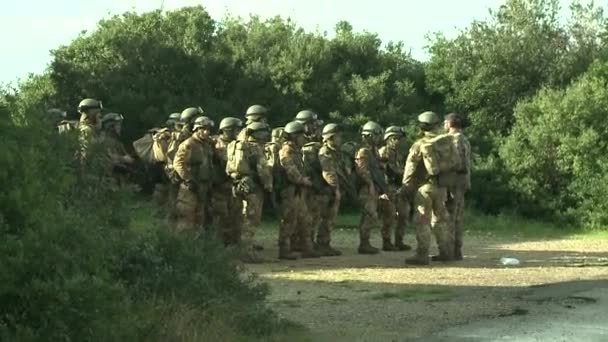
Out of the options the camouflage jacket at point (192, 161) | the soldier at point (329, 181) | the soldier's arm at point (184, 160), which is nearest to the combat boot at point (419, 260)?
the soldier at point (329, 181)

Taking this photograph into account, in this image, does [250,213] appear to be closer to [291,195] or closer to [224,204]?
[224,204]

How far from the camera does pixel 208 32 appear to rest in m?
41.7

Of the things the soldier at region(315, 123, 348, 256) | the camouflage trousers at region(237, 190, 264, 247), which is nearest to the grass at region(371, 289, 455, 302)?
the camouflage trousers at region(237, 190, 264, 247)

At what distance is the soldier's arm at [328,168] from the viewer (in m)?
19.9

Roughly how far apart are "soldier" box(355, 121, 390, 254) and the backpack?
7.12 feet

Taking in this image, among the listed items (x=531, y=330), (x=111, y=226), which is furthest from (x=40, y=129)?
(x=531, y=330)

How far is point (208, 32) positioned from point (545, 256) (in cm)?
2279

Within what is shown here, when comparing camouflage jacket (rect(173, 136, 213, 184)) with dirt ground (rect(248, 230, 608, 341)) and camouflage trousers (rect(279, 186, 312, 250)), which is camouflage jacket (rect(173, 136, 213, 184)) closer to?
camouflage trousers (rect(279, 186, 312, 250))

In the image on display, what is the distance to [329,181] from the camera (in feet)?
65.4

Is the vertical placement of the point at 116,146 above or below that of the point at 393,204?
above

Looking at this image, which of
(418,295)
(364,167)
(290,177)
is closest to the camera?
(418,295)

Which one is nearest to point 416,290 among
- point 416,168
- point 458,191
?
point 416,168

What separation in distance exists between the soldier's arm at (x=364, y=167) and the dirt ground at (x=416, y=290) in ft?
4.45

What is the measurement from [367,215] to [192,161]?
407 centimetres
